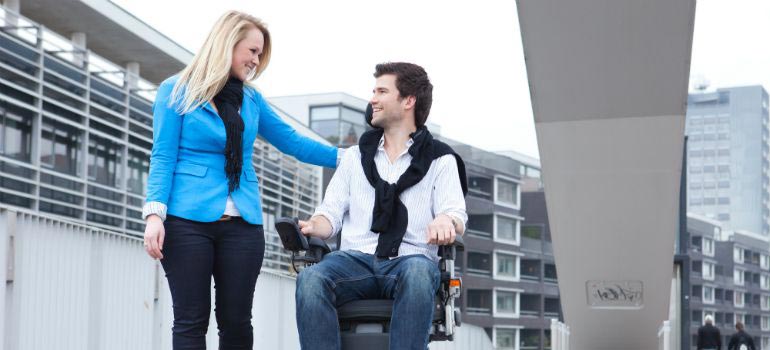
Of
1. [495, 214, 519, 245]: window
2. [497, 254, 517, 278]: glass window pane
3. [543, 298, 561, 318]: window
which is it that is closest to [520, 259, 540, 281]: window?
[543, 298, 561, 318]: window

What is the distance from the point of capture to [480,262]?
73438 millimetres

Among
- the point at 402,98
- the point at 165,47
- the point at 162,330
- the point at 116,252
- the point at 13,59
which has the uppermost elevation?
the point at 165,47

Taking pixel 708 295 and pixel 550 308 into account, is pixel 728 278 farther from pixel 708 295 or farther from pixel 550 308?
pixel 550 308

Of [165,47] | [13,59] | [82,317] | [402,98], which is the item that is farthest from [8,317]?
[165,47]

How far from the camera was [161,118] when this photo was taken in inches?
139

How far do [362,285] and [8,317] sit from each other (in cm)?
212

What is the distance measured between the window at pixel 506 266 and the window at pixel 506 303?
1017mm

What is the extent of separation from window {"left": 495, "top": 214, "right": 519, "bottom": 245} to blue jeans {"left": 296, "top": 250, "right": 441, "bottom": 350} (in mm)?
71308

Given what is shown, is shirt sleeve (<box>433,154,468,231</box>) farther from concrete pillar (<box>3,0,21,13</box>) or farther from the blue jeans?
concrete pillar (<box>3,0,21,13</box>)

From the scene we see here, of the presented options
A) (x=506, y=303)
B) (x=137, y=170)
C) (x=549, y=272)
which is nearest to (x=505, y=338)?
(x=506, y=303)

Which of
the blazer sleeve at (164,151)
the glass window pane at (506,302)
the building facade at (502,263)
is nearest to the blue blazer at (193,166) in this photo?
the blazer sleeve at (164,151)

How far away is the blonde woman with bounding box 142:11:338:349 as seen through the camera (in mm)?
3441

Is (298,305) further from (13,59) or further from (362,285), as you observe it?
(13,59)

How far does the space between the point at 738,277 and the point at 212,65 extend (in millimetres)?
132300
